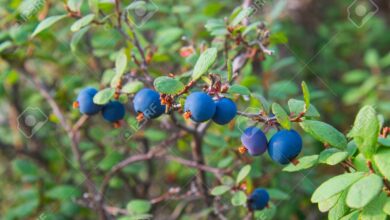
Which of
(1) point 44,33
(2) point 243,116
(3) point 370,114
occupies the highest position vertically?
(3) point 370,114

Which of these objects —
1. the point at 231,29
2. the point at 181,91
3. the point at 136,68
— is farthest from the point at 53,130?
the point at 181,91

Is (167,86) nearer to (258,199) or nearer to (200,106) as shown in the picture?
(200,106)

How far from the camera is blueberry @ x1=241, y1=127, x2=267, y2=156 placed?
1398 millimetres

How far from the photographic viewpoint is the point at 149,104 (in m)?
1.45

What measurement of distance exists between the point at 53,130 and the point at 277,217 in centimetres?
137

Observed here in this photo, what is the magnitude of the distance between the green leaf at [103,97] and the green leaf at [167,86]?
0.28m

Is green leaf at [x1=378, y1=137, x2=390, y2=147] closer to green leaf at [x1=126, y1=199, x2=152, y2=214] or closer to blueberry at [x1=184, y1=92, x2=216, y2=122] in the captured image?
blueberry at [x1=184, y1=92, x2=216, y2=122]

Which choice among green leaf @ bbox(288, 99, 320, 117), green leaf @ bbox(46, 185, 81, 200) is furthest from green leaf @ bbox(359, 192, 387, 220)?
green leaf @ bbox(46, 185, 81, 200)

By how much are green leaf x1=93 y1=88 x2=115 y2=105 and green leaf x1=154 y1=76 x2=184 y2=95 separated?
281 mm

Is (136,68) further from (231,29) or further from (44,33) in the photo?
(44,33)

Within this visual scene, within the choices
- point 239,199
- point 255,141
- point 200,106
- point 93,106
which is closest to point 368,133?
point 255,141

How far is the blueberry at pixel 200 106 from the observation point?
1312mm

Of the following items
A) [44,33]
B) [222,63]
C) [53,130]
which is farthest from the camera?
[53,130]

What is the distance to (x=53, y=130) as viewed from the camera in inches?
121
